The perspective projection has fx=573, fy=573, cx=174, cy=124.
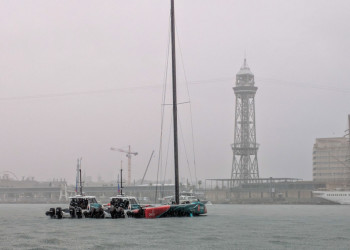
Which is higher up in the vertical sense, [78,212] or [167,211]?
[167,211]

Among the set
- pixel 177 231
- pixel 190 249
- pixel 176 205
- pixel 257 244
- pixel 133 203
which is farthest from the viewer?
pixel 133 203

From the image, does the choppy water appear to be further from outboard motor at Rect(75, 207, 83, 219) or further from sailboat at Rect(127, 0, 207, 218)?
outboard motor at Rect(75, 207, 83, 219)

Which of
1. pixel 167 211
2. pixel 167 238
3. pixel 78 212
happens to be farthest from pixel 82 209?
pixel 167 238

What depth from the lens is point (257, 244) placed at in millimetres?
44500

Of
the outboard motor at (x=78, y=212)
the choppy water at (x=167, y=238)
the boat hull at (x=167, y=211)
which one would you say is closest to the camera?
the choppy water at (x=167, y=238)

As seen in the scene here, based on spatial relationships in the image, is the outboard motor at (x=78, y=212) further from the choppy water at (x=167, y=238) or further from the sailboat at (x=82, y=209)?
the choppy water at (x=167, y=238)

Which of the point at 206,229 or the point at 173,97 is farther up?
the point at 173,97

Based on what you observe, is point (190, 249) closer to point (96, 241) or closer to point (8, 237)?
point (96, 241)

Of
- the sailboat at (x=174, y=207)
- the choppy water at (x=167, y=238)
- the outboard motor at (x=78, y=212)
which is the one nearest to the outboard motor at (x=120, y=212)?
the sailboat at (x=174, y=207)

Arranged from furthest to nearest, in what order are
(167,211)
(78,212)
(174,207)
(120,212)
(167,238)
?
(78,212) < (120,212) < (174,207) < (167,211) < (167,238)

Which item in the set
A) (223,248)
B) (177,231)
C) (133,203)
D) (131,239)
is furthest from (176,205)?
(223,248)

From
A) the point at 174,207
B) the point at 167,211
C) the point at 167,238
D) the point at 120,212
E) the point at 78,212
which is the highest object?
Result: the point at 174,207

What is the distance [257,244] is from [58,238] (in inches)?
658

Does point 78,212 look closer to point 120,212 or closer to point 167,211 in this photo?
point 120,212
